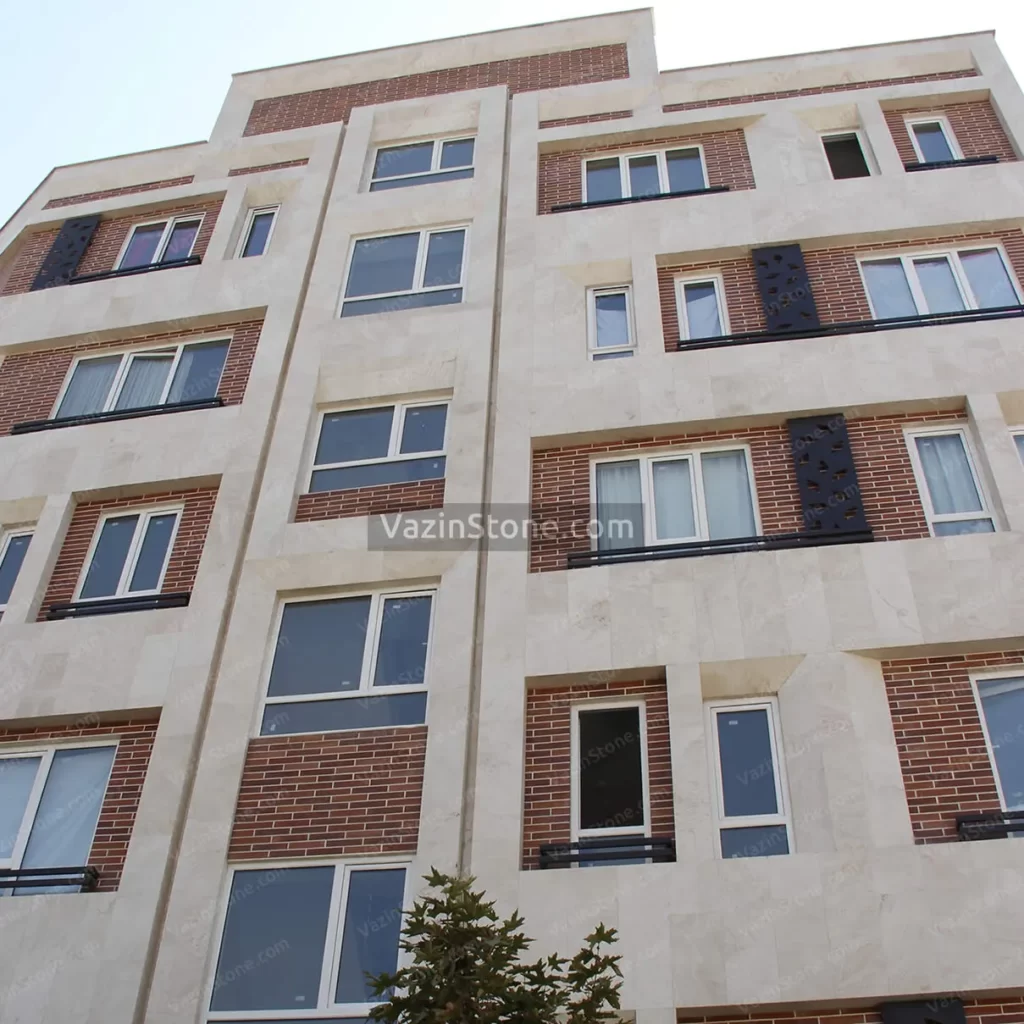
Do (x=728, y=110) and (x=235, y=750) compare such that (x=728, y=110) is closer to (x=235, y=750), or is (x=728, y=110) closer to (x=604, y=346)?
(x=604, y=346)

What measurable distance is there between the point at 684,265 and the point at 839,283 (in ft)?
7.20

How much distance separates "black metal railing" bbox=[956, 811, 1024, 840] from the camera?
10.8 meters

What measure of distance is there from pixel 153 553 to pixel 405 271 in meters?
5.92

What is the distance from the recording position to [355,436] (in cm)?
1584

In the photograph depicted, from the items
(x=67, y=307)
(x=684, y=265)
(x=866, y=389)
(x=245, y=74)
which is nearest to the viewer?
(x=866, y=389)

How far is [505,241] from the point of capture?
17.6 meters

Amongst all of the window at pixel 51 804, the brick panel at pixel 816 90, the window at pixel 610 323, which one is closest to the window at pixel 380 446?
the window at pixel 610 323

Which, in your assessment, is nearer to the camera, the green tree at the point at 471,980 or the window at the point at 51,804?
the green tree at the point at 471,980

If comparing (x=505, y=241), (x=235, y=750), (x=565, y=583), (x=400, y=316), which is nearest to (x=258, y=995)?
(x=235, y=750)

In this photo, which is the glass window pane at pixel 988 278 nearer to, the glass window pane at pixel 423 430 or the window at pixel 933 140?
the window at pixel 933 140

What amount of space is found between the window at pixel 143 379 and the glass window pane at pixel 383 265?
7.28ft

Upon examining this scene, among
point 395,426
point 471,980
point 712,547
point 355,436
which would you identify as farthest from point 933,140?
point 471,980

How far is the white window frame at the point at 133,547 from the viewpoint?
1453 centimetres

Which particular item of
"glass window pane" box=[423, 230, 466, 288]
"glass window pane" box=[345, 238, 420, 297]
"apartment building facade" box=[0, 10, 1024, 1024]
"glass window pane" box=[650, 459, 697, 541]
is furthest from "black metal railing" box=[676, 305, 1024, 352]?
"glass window pane" box=[345, 238, 420, 297]
